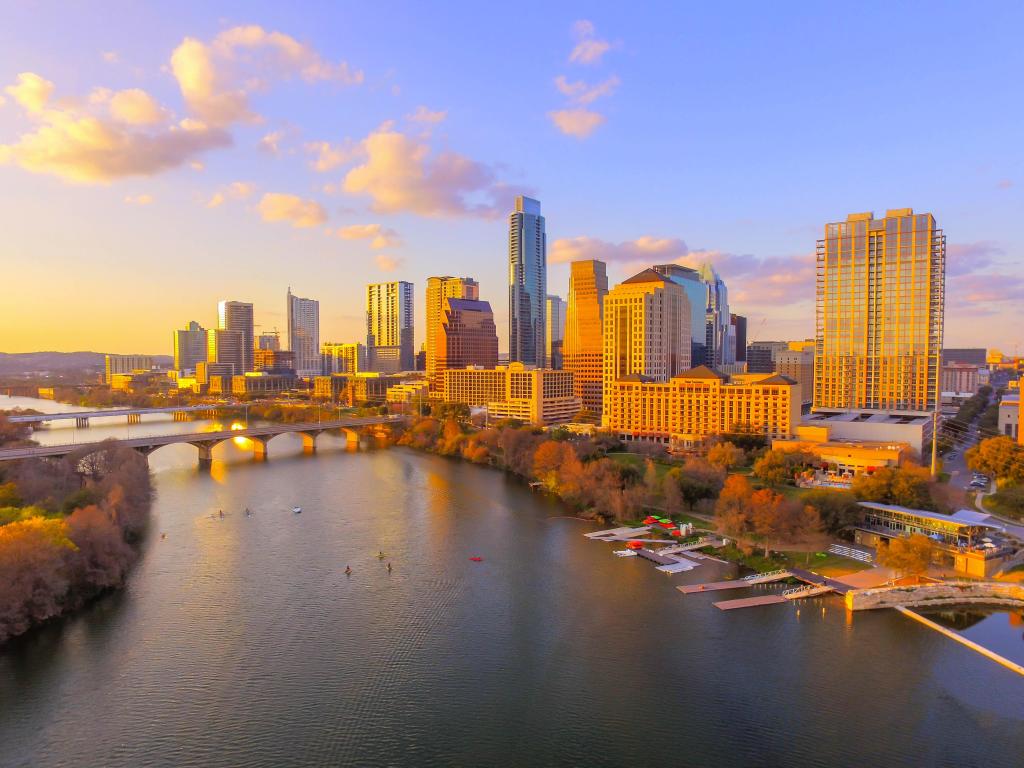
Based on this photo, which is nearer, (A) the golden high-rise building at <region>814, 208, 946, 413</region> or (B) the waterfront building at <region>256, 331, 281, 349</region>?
(A) the golden high-rise building at <region>814, 208, 946, 413</region>

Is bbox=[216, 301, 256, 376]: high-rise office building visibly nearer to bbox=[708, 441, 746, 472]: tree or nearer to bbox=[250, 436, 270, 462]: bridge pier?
bbox=[250, 436, 270, 462]: bridge pier

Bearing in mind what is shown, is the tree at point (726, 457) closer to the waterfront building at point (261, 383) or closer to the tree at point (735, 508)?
the tree at point (735, 508)

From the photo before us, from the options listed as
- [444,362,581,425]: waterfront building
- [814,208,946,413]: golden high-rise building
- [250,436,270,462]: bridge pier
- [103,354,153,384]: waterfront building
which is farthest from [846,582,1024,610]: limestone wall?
[103,354,153,384]: waterfront building

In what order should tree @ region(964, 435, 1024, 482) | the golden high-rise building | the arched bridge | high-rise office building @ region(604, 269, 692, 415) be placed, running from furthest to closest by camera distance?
high-rise office building @ region(604, 269, 692, 415) < the golden high-rise building < the arched bridge < tree @ region(964, 435, 1024, 482)

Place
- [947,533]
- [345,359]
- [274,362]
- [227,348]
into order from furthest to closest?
1. [345,359]
2. [227,348]
3. [274,362]
4. [947,533]

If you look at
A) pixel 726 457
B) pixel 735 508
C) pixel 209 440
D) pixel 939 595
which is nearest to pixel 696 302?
pixel 726 457

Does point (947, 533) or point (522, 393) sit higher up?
point (522, 393)

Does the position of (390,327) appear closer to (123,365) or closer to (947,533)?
(123,365)
